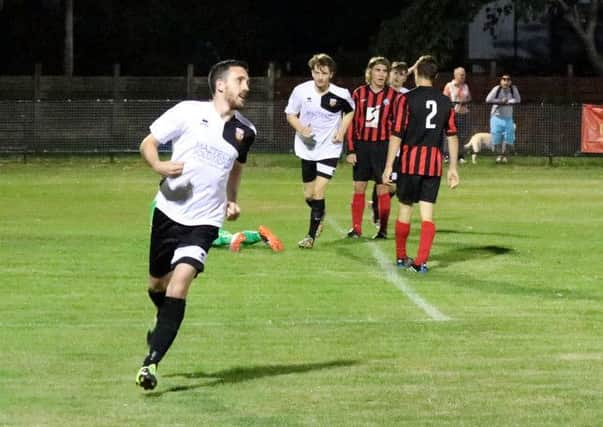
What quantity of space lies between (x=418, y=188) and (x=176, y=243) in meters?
5.93

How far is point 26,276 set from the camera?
603 inches

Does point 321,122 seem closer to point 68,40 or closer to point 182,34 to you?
point 68,40

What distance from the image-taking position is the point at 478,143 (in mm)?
35344

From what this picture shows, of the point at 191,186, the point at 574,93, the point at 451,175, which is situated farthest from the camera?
the point at 574,93

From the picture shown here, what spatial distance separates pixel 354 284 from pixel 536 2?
103ft

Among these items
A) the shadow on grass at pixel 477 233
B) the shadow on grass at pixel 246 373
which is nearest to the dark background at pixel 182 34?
the shadow on grass at pixel 477 233

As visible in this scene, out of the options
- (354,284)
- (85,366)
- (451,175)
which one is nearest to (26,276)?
(354,284)

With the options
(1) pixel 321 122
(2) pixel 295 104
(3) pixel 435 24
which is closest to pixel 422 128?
(1) pixel 321 122

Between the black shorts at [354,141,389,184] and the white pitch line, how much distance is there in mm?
1075

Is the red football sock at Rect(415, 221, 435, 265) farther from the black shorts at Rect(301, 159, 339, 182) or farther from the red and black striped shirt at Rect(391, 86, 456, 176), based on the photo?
the black shorts at Rect(301, 159, 339, 182)

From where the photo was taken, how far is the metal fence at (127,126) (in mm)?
35656

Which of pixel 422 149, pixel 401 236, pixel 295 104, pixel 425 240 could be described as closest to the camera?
pixel 425 240

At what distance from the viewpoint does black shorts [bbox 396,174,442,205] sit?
15734 millimetres

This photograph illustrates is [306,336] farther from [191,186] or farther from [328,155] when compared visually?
[328,155]
